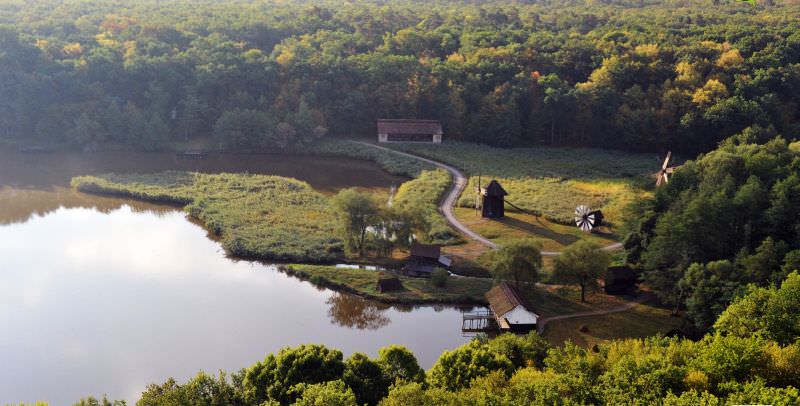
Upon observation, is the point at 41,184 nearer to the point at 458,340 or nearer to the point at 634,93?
the point at 458,340

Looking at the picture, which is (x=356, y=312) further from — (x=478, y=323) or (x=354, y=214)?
(x=354, y=214)

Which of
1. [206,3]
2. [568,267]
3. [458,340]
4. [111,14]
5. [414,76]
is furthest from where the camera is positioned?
[206,3]

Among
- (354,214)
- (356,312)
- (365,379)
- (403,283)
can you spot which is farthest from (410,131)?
(365,379)

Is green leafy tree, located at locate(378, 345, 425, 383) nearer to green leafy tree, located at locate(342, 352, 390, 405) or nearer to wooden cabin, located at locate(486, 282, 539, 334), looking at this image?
green leafy tree, located at locate(342, 352, 390, 405)

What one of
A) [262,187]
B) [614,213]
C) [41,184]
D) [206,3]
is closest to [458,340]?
[614,213]

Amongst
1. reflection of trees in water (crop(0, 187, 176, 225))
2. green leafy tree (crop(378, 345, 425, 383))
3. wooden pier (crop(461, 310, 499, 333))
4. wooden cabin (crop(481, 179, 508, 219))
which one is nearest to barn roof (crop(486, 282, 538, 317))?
wooden pier (crop(461, 310, 499, 333))
